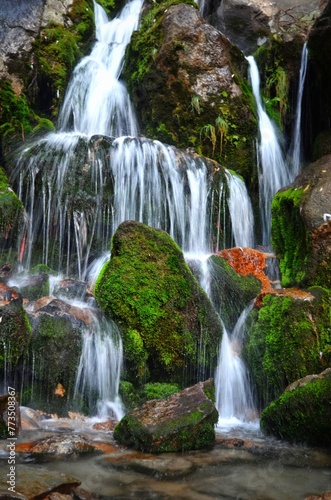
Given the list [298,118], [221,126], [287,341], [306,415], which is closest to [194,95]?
[221,126]

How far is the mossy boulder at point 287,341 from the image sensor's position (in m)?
6.38

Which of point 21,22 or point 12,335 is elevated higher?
point 21,22

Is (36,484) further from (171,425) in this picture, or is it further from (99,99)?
(99,99)

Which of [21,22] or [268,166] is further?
[21,22]

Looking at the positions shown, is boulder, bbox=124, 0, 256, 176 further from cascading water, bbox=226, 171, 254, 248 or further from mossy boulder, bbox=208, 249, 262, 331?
mossy boulder, bbox=208, 249, 262, 331

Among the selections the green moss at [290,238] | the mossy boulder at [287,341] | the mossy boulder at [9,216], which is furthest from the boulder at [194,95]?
the mossy boulder at [287,341]

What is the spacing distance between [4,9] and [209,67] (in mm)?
5635

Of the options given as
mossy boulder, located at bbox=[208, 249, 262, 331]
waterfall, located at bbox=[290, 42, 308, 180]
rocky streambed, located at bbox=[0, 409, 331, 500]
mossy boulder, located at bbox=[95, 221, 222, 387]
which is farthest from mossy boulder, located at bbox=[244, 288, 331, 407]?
waterfall, located at bbox=[290, 42, 308, 180]

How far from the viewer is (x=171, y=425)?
5090mm

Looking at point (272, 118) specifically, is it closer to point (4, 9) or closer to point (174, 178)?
point (174, 178)

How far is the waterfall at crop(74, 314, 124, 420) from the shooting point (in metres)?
6.49

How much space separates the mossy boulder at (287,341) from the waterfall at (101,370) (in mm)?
1827

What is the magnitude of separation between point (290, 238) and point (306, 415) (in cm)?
371

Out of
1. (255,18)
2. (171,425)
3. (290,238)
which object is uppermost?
(255,18)
